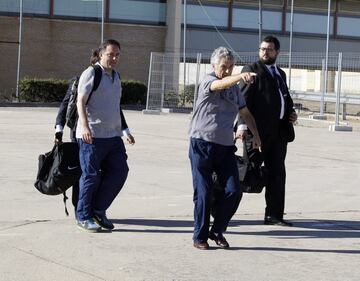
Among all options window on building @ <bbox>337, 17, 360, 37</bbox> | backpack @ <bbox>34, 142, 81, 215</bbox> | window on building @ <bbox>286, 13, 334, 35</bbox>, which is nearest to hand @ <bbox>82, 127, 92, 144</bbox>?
backpack @ <bbox>34, 142, 81, 215</bbox>

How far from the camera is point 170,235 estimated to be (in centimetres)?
754

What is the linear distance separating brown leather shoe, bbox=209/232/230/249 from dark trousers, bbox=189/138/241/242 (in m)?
0.04

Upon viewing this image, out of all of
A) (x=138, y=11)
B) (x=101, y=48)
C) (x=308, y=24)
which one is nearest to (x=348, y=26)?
(x=308, y=24)

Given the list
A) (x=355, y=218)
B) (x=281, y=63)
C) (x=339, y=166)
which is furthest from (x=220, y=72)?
(x=281, y=63)

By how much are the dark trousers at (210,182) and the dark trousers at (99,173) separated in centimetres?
95

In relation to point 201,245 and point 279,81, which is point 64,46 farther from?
point 201,245

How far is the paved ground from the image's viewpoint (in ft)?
20.3

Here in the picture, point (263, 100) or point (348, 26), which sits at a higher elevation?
point (348, 26)

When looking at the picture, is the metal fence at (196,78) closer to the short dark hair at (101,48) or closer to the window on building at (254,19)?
the window on building at (254,19)

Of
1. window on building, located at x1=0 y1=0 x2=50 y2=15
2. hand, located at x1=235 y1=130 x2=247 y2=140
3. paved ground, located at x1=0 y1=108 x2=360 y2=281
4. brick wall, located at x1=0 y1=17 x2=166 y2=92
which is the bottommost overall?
paved ground, located at x1=0 y1=108 x2=360 y2=281

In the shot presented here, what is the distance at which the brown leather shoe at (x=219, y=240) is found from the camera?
7.00 m

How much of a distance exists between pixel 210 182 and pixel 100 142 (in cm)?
120

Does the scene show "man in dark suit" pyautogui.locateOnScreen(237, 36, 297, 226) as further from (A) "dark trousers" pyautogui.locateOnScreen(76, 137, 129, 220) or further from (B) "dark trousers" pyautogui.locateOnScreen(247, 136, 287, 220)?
(A) "dark trousers" pyautogui.locateOnScreen(76, 137, 129, 220)

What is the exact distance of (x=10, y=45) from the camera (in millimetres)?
35125
